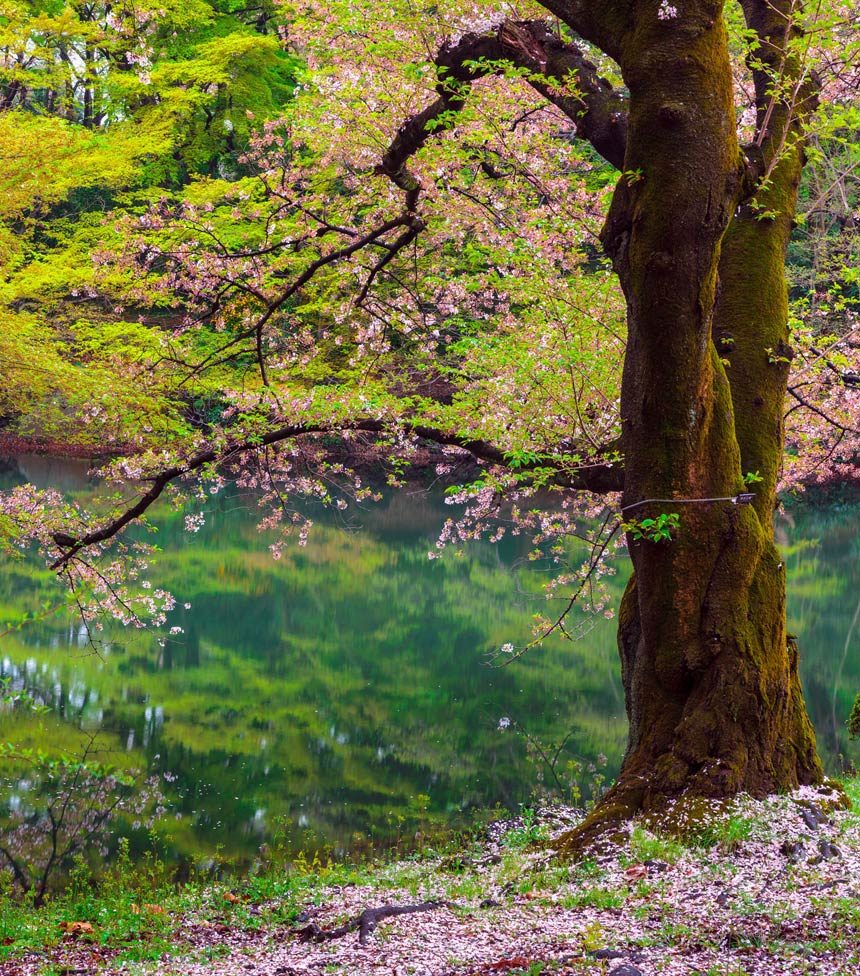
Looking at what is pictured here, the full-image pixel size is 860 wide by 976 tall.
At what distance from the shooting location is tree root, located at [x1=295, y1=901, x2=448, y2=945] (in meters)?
4.29

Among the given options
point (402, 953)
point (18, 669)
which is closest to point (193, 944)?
point (402, 953)

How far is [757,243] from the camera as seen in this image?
5707mm

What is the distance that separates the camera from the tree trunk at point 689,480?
4.54 meters

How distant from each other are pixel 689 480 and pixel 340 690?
892 centimetres

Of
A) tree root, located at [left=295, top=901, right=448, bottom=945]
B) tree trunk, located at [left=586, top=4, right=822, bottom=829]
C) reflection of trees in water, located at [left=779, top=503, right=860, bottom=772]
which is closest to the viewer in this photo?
tree root, located at [left=295, top=901, right=448, bottom=945]

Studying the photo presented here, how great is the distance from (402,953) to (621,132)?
15.4 feet

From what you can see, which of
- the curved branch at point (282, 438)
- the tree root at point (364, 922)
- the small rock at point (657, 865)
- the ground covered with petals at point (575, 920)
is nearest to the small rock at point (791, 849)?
the ground covered with petals at point (575, 920)

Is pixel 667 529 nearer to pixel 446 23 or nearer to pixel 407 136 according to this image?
pixel 407 136

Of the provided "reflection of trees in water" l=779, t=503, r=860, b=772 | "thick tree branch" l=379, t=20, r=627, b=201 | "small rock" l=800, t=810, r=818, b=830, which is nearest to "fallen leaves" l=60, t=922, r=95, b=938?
"small rock" l=800, t=810, r=818, b=830

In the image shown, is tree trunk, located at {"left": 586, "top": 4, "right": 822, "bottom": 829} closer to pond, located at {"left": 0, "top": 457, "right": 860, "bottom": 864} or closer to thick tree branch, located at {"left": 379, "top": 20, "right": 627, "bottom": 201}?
thick tree branch, located at {"left": 379, "top": 20, "right": 627, "bottom": 201}

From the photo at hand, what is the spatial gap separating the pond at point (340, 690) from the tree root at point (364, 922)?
6.49 feet

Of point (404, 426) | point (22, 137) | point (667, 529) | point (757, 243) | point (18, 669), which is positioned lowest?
point (18, 669)

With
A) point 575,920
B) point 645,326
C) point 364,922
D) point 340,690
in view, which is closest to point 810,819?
point 575,920

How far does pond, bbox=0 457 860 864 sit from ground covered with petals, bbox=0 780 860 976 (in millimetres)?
1599
